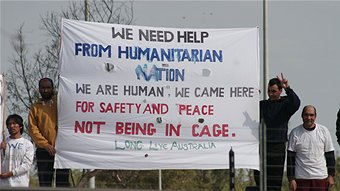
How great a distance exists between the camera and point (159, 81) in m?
14.3

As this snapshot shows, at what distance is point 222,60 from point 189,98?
0.67 meters

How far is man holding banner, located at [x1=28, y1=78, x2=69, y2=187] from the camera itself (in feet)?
45.9

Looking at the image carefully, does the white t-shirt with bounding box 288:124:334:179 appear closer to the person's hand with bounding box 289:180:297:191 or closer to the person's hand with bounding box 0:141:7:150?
the person's hand with bounding box 289:180:297:191

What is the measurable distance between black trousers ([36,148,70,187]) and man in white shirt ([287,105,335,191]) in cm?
290

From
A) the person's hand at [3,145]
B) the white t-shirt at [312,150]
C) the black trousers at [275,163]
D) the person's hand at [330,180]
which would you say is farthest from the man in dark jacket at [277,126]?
the person's hand at [3,145]

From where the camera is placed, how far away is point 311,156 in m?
13.9

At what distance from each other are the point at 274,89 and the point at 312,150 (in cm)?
91

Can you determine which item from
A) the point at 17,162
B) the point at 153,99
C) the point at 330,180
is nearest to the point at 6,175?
the point at 17,162

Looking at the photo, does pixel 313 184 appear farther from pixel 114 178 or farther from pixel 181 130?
pixel 114 178

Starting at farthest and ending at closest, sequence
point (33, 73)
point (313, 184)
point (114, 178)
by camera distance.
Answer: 1. point (33, 73)
2. point (114, 178)
3. point (313, 184)

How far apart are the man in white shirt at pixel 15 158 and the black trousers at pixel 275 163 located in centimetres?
300

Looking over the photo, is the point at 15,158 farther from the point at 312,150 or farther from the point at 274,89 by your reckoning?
the point at 312,150

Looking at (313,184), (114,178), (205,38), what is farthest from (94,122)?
(114,178)

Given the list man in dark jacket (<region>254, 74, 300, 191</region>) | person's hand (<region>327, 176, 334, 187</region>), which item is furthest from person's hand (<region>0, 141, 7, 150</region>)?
person's hand (<region>327, 176, 334, 187</region>)
